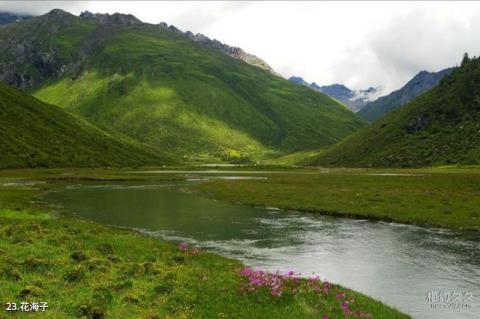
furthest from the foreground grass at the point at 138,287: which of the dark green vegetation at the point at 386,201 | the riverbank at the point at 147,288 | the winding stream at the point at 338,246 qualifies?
the dark green vegetation at the point at 386,201

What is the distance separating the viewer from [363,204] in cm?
6688

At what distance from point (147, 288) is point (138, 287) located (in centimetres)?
54

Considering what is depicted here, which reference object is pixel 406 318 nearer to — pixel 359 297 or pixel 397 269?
pixel 359 297

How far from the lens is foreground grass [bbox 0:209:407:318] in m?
21.2

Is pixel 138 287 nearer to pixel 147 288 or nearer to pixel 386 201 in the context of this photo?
pixel 147 288

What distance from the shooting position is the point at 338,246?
4094 cm

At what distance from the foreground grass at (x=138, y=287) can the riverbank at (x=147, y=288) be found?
5 cm

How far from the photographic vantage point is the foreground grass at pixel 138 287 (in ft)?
69.7

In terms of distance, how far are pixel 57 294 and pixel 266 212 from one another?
4477 centimetres

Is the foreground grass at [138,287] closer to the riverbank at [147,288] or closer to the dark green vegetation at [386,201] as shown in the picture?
the riverbank at [147,288]

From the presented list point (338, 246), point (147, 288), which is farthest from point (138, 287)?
point (338, 246)

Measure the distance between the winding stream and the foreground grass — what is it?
187 inches

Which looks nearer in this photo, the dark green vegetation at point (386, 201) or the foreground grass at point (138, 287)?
the foreground grass at point (138, 287)

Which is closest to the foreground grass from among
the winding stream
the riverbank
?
the riverbank
